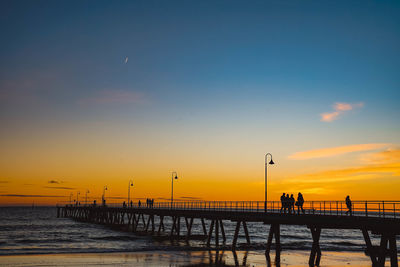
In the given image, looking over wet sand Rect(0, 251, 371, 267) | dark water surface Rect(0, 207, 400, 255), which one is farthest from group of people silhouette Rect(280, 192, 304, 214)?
dark water surface Rect(0, 207, 400, 255)

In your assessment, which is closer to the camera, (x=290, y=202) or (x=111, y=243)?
(x=290, y=202)

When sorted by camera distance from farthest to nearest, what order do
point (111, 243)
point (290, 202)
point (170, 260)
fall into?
point (111, 243)
point (290, 202)
point (170, 260)

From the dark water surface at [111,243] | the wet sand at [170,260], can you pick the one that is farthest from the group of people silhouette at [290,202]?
the dark water surface at [111,243]

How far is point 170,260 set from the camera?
28.4 m

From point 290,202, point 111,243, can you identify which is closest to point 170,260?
point 290,202

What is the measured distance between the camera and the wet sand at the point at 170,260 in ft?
88.9

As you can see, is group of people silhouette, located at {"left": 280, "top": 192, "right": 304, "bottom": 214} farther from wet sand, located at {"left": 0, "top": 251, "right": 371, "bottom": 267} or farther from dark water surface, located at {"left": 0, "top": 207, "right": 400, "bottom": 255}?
dark water surface, located at {"left": 0, "top": 207, "right": 400, "bottom": 255}

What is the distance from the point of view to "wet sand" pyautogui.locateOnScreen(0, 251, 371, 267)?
88.9ft

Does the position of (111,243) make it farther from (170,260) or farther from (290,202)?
(290,202)

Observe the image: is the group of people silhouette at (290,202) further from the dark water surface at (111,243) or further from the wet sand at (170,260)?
the dark water surface at (111,243)

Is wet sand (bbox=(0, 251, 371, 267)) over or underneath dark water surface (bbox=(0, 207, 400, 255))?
over

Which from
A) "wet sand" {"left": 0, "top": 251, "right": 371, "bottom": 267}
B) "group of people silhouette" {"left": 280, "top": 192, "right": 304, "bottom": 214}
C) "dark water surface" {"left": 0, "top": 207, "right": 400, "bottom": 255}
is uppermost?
"group of people silhouette" {"left": 280, "top": 192, "right": 304, "bottom": 214}

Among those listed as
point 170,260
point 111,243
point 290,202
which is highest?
point 290,202

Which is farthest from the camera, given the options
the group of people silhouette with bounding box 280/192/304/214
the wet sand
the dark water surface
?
the dark water surface
